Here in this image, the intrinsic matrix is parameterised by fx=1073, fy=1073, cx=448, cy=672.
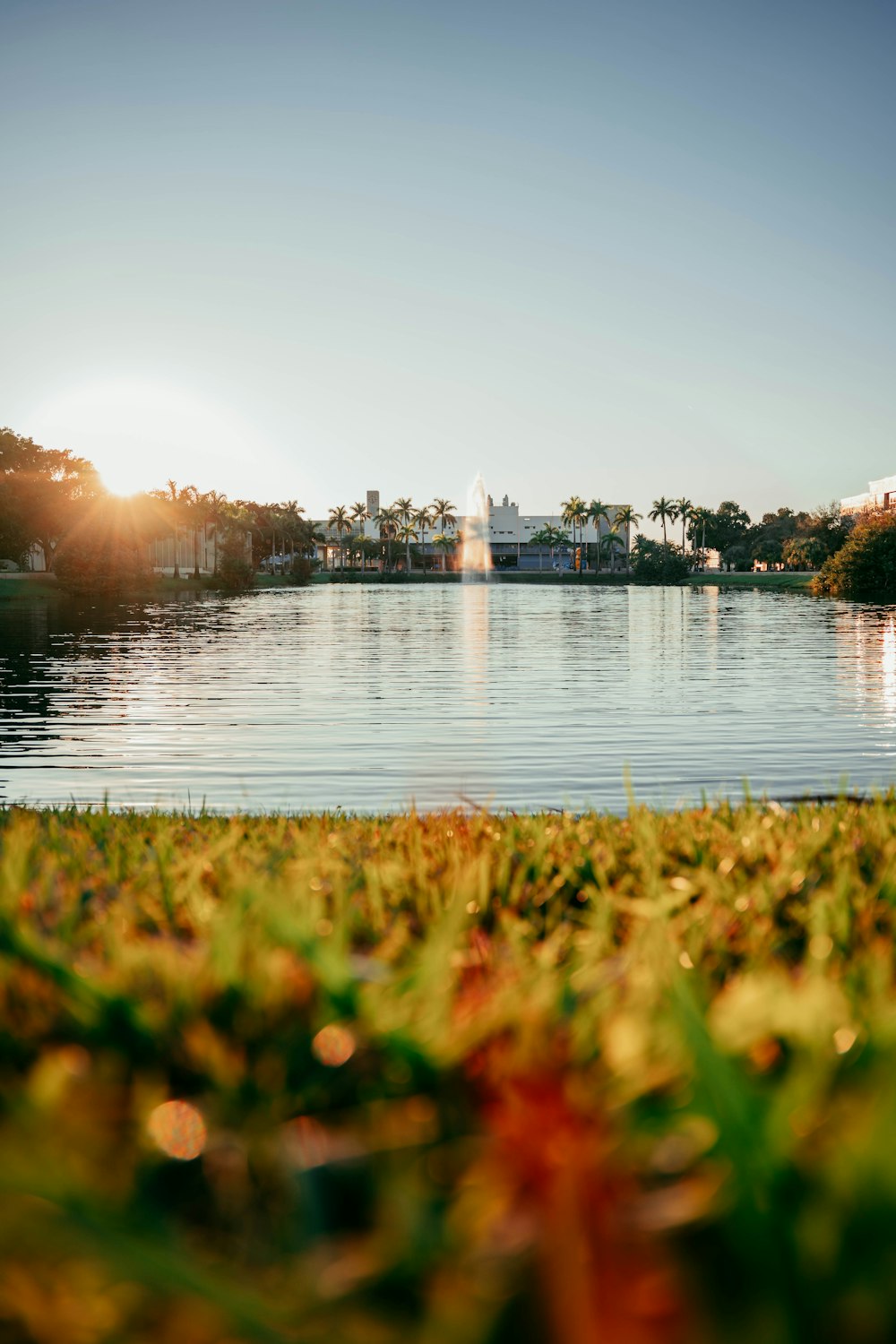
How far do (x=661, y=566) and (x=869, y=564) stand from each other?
239ft

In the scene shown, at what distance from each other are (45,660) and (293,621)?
931 inches

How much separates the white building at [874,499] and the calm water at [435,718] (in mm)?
86778

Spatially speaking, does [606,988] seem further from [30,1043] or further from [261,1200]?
[30,1043]

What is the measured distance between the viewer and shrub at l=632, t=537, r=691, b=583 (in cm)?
15675

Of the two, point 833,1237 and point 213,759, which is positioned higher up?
point 833,1237

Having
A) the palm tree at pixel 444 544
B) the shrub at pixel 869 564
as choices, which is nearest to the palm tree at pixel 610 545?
the palm tree at pixel 444 544

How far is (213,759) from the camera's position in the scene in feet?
49.2

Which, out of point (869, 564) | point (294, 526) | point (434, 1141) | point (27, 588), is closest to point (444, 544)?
point (294, 526)

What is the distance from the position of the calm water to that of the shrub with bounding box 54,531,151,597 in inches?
1674

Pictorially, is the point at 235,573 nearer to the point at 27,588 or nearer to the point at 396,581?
the point at 27,588

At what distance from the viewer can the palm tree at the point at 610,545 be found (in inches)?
7520

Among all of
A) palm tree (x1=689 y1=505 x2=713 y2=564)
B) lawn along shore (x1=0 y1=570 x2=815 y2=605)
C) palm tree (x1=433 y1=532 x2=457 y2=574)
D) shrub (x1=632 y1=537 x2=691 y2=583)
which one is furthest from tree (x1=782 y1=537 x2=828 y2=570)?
palm tree (x1=433 y1=532 x2=457 y2=574)

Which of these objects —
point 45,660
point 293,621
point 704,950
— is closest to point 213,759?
point 704,950

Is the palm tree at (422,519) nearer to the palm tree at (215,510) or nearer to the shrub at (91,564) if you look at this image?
the palm tree at (215,510)
